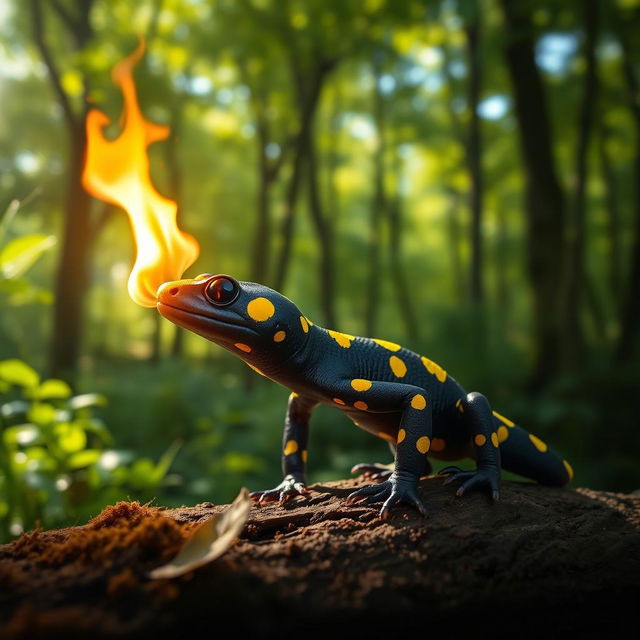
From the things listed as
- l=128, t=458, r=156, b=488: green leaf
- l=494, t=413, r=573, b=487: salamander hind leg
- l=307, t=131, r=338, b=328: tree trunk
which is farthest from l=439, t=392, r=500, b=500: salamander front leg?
l=307, t=131, r=338, b=328: tree trunk

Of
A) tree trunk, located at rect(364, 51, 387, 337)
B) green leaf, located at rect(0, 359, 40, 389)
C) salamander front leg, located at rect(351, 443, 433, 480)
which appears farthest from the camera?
tree trunk, located at rect(364, 51, 387, 337)

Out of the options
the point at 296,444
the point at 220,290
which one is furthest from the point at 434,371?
the point at 220,290

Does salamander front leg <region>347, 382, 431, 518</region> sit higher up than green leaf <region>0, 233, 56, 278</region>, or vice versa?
green leaf <region>0, 233, 56, 278</region>

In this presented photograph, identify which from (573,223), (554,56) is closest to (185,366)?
(573,223)

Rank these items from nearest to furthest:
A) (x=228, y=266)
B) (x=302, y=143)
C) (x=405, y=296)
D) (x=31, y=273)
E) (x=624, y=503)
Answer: (x=624, y=503)
(x=302, y=143)
(x=405, y=296)
(x=228, y=266)
(x=31, y=273)

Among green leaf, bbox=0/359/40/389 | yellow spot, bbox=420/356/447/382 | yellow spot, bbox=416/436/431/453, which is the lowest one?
yellow spot, bbox=416/436/431/453

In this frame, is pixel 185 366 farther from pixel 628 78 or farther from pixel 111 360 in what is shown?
pixel 111 360

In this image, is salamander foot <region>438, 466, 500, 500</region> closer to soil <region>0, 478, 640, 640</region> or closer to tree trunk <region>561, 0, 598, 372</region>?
soil <region>0, 478, 640, 640</region>
